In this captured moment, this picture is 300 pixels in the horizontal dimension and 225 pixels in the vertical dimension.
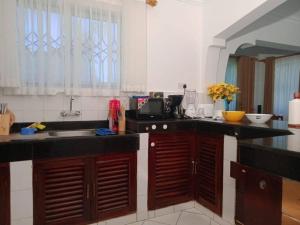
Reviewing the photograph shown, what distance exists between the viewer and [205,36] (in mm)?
2865

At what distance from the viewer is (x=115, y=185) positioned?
6.43 ft

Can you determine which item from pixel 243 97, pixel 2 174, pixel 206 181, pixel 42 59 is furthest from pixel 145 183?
pixel 243 97

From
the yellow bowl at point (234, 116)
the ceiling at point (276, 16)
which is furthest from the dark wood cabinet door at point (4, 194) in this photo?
the ceiling at point (276, 16)

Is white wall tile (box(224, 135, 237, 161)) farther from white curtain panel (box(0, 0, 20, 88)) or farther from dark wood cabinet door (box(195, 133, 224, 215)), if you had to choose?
white curtain panel (box(0, 0, 20, 88))

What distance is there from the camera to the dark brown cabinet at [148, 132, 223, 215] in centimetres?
209

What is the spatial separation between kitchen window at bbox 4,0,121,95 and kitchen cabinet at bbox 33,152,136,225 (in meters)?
0.76

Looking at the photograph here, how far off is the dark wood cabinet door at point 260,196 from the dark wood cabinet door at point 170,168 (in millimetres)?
1178

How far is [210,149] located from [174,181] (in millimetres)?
483

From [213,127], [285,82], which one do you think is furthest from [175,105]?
[285,82]

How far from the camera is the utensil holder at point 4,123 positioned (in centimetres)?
185

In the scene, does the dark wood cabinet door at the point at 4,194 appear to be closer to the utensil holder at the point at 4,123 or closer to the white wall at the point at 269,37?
the utensil holder at the point at 4,123

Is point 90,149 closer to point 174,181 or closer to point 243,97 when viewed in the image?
point 174,181

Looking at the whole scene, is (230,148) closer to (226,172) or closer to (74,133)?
(226,172)

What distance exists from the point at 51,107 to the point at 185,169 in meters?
1.46
